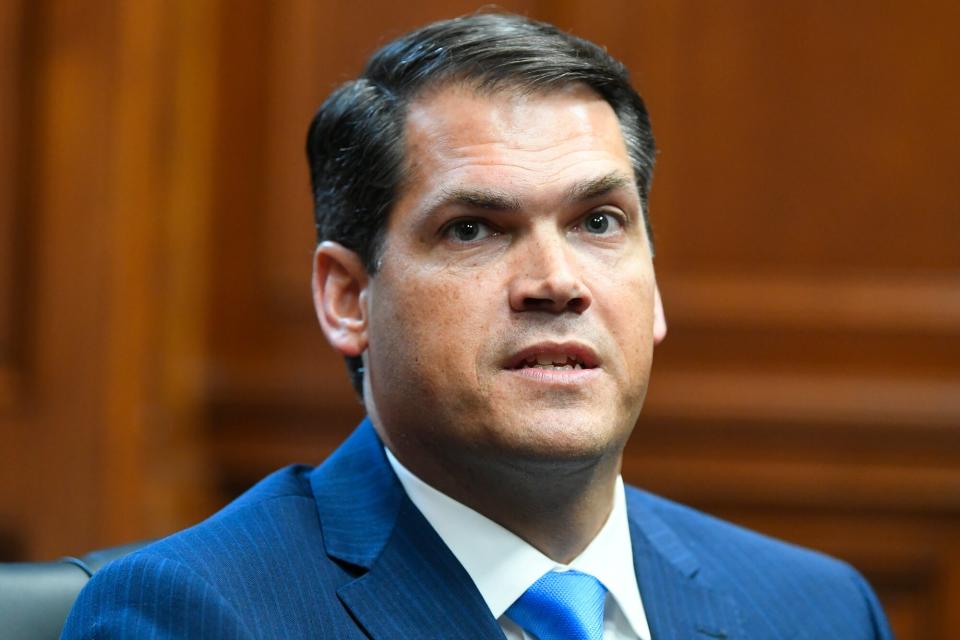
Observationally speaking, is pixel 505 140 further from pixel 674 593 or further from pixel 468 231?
pixel 674 593

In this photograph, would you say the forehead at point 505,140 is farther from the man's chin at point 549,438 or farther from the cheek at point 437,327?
the man's chin at point 549,438

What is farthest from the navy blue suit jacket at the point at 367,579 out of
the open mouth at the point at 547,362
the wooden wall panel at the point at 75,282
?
the wooden wall panel at the point at 75,282

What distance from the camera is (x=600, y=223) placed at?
163 centimetres

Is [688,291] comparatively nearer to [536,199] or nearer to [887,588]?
[887,588]

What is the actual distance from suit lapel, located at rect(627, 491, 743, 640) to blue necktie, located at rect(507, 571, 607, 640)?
0.13 m

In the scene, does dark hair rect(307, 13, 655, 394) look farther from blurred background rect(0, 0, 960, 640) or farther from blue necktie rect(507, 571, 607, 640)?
blurred background rect(0, 0, 960, 640)

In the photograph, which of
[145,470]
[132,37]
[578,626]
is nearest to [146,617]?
[578,626]

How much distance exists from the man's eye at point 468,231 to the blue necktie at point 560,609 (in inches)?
16.8

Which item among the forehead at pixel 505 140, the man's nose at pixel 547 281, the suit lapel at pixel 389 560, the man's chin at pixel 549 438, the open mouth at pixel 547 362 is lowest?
the suit lapel at pixel 389 560

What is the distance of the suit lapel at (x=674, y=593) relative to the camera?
1.68 metres

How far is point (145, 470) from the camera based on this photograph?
273 centimetres

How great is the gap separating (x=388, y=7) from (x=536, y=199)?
1.59 m

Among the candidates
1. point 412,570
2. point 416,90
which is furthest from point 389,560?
point 416,90

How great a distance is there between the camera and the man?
149cm
